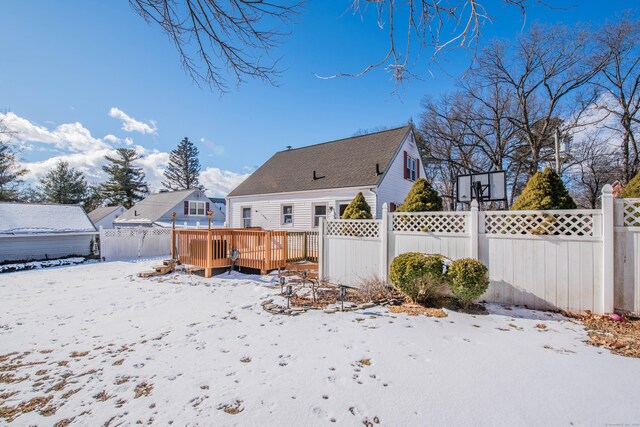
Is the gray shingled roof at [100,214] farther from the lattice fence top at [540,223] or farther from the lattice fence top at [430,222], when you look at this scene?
the lattice fence top at [540,223]

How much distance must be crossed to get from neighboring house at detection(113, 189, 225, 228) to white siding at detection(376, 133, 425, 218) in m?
15.8

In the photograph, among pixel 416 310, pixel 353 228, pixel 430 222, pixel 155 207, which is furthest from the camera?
pixel 155 207

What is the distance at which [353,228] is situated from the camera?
6.88m

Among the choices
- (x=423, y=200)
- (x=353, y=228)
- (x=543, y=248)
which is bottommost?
(x=543, y=248)

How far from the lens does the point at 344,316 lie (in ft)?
15.2

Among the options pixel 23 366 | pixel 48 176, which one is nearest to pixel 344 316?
pixel 23 366

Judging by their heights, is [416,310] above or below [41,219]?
below

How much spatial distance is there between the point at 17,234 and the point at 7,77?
10.9m

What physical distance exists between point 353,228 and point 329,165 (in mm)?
8957

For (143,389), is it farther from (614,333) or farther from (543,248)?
(543,248)

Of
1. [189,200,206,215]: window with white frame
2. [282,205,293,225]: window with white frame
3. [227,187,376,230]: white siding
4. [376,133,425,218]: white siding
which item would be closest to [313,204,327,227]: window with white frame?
[227,187,376,230]: white siding

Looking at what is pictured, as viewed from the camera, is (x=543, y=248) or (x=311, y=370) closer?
(x=311, y=370)

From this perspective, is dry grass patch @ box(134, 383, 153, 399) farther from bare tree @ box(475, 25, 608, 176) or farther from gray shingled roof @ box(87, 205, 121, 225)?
gray shingled roof @ box(87, 205, 121, 225)

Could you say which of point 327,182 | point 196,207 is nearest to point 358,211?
point 327,182
